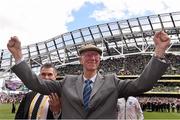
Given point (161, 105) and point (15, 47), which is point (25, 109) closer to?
point (15, 47)

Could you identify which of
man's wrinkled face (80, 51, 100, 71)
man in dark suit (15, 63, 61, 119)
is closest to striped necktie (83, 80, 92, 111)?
man's wrinkled face (80, 51, 100, 71)

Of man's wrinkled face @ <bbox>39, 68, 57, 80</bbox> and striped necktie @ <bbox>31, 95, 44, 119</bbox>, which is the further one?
man's wrinkled face @ <bbox>39, 68, 57, 80</bbox>

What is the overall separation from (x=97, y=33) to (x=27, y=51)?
10.4 metres

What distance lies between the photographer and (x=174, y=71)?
58.1 meters

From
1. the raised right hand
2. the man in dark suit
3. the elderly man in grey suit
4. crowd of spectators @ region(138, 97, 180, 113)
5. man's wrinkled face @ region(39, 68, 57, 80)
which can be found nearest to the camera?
the elderly man in grey suit

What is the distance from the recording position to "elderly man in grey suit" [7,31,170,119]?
399cm

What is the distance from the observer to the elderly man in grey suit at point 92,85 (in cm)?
399

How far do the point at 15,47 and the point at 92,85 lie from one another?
748 mm

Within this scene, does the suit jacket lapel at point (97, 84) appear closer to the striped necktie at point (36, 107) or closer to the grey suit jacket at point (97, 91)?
the grey suit jacket at point (97, 91)

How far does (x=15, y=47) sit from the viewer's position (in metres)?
4.21

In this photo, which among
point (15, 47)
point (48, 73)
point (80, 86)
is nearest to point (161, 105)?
point (48, 73)

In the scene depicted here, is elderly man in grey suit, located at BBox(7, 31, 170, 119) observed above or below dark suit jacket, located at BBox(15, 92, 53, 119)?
above

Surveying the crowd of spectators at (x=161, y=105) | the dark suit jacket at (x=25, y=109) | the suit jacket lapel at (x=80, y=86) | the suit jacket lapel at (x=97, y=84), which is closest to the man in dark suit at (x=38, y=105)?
the dark suit jacket at (x=25, y=109)

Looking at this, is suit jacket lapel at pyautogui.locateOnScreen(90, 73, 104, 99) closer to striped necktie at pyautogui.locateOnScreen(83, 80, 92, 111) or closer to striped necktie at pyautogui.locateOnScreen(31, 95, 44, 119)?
striped necktie at pyautogui.locateOnScreen(83, 80, 92, 111)
